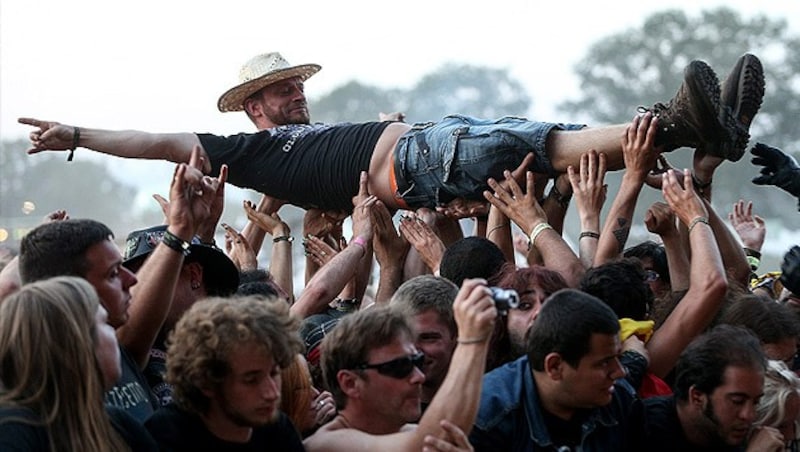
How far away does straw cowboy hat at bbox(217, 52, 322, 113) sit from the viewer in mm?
6445

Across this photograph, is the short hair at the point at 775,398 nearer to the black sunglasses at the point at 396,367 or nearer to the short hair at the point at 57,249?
the black sunglasses at the point at 396,367

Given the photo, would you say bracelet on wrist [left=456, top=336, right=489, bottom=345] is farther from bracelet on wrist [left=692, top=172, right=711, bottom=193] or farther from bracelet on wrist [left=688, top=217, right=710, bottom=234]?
bracelet on wrist [left=692, top=172, right=711, bottom=193]

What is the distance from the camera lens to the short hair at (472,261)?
4836mm

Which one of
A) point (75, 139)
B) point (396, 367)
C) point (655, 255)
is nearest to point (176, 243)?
point (396, 367)

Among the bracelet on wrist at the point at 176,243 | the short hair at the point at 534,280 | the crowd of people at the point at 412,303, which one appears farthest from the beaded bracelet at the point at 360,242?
the bracelet on wrist at the point at 176,243

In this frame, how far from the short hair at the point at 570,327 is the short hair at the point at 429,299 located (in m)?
0.42

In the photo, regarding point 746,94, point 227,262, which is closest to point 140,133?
point 227,262

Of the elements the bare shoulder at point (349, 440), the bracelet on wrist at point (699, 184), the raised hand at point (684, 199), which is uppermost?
the raised hand at point (684, 199)

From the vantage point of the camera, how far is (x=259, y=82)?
21.2 feet

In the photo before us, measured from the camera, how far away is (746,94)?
205 inches

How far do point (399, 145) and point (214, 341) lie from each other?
277 centimetres

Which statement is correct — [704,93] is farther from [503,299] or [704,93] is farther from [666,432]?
[503,299]

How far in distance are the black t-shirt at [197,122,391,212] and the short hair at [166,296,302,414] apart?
2.67 m

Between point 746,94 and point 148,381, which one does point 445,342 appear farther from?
point 746,94
